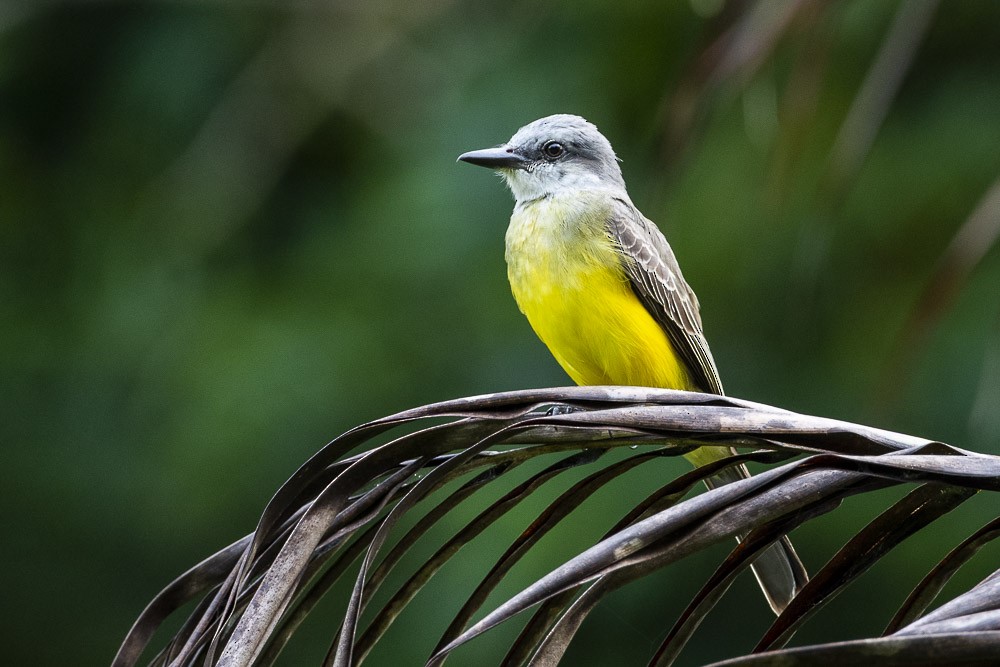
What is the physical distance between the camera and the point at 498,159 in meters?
4.04

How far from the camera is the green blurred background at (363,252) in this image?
6367 millimetres

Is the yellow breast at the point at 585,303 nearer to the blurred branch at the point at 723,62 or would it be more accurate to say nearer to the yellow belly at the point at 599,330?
the yellow belly at the point at 599,330

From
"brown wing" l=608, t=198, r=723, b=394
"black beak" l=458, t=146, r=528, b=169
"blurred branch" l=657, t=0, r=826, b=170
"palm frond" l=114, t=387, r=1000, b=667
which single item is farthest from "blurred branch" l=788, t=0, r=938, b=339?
"black beak" l=458, t=146, r=528, b=169

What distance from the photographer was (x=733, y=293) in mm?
6723

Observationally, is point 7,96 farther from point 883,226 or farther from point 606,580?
point 606,580

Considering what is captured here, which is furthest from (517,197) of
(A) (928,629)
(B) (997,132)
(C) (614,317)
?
(B) (997,132)

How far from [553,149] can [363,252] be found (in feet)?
10.3

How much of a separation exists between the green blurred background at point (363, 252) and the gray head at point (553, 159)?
1518mm

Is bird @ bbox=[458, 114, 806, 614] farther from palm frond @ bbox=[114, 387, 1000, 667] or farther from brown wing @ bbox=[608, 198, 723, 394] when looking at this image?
palm frond @ bbox=[114, 387, 1000, 667]

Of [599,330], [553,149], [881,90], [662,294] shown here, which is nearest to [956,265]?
[881,90]

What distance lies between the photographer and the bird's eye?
13.7 feet

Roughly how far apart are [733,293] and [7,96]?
16.0 ft

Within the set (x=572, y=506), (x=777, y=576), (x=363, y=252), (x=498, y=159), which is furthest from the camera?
(x=363, y=252)

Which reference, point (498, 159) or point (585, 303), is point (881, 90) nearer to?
point (585, 303)
